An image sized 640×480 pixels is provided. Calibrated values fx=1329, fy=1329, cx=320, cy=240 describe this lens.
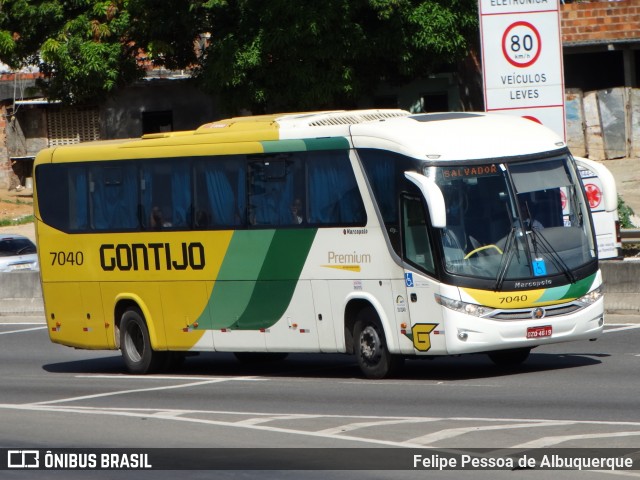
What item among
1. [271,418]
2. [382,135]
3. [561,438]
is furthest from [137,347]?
[561,438]

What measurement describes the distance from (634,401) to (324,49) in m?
21.5

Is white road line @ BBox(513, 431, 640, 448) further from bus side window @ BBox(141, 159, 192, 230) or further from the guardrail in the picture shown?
the guardrail

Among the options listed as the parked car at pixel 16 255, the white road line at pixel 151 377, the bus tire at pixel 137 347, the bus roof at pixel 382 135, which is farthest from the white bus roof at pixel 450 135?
the parked car at pixel 16 255

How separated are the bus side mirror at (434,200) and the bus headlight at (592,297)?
201 cm

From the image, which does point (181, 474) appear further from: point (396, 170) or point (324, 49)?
point (324, 49)

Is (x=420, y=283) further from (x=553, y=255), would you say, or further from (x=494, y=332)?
(x=553, y=255)

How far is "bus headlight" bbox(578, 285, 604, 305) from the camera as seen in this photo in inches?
615

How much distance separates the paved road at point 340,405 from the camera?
11.4m

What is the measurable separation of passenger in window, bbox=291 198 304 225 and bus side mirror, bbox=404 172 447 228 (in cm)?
218

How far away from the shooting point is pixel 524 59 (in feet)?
74.8

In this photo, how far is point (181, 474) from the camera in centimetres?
1012

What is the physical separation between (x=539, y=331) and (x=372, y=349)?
83.8 inches

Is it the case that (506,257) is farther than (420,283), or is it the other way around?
(420,283)

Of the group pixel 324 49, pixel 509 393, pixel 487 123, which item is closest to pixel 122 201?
pixel 487 123
